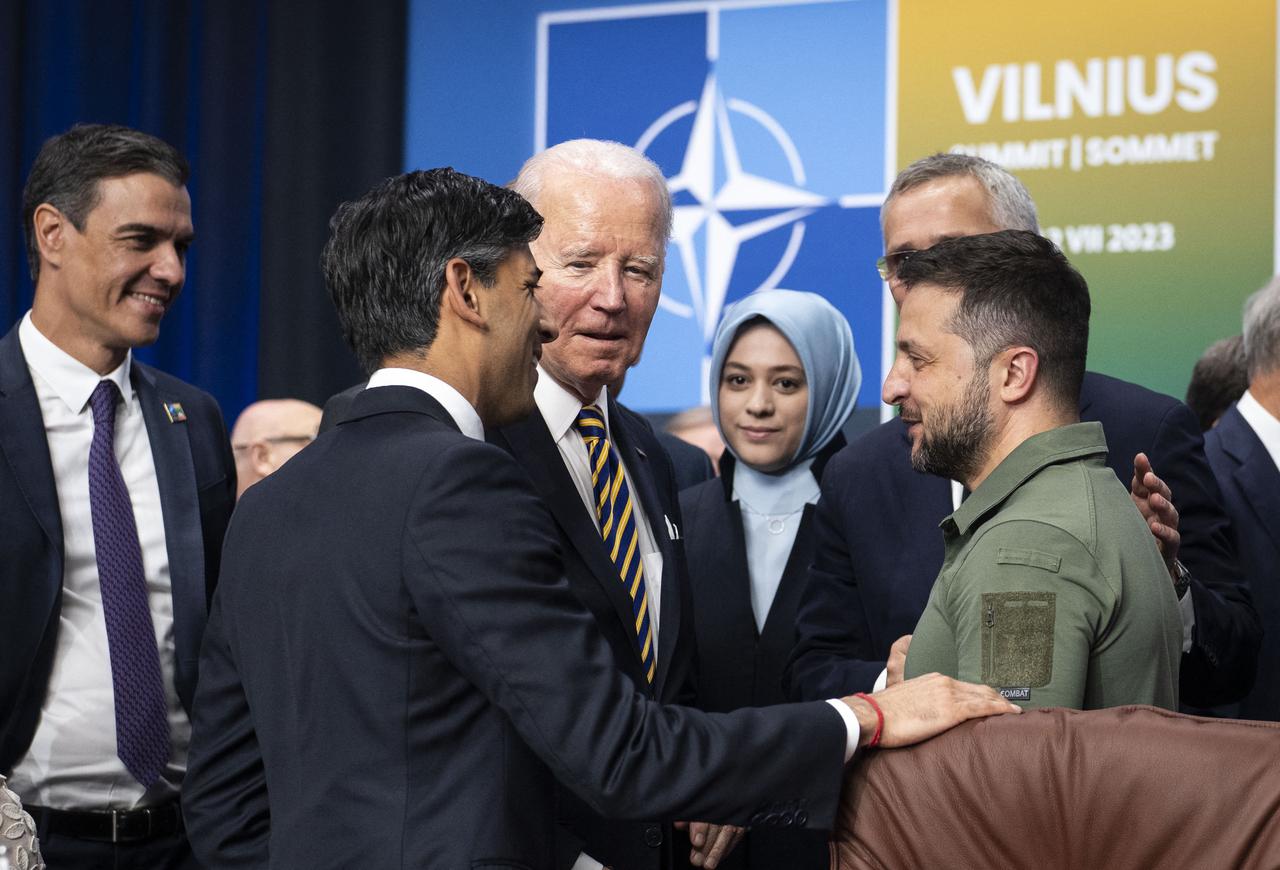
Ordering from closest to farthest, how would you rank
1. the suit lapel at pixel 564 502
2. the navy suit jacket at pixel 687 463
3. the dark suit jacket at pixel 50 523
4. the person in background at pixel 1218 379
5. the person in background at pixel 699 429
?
the suit lapel at pixel 564 502
the dark suit jacket at pixel 50 523
the navy suit jacket at pixel 687 463
the person in background at pixel 1218 379
the person in background at pixel 699 429

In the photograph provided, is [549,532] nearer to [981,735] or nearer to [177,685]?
[981,735]

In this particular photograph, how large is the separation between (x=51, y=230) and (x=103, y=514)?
0.58 m

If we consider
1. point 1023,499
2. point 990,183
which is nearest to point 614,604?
point 1023,499

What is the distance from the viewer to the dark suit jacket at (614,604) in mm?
1987

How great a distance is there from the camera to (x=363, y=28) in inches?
233

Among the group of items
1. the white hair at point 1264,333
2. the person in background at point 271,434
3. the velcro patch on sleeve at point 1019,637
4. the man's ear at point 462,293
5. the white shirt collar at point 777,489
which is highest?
the white hair at point 1264,333

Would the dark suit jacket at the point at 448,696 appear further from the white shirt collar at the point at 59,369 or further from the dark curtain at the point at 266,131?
the dark curtain at the point at 266,131

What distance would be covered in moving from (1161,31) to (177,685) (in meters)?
3.73

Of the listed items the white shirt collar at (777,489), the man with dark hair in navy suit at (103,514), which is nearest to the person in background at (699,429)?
the white shirt collar at (777,489)

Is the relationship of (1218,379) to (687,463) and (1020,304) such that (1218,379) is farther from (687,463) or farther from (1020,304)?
(1020,304)

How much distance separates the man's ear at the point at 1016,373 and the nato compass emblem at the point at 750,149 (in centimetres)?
318

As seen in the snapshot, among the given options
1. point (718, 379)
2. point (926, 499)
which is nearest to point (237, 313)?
point (718, 379)

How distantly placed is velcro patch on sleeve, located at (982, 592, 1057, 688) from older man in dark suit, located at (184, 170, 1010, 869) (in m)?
0.04

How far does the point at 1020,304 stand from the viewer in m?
1.94
